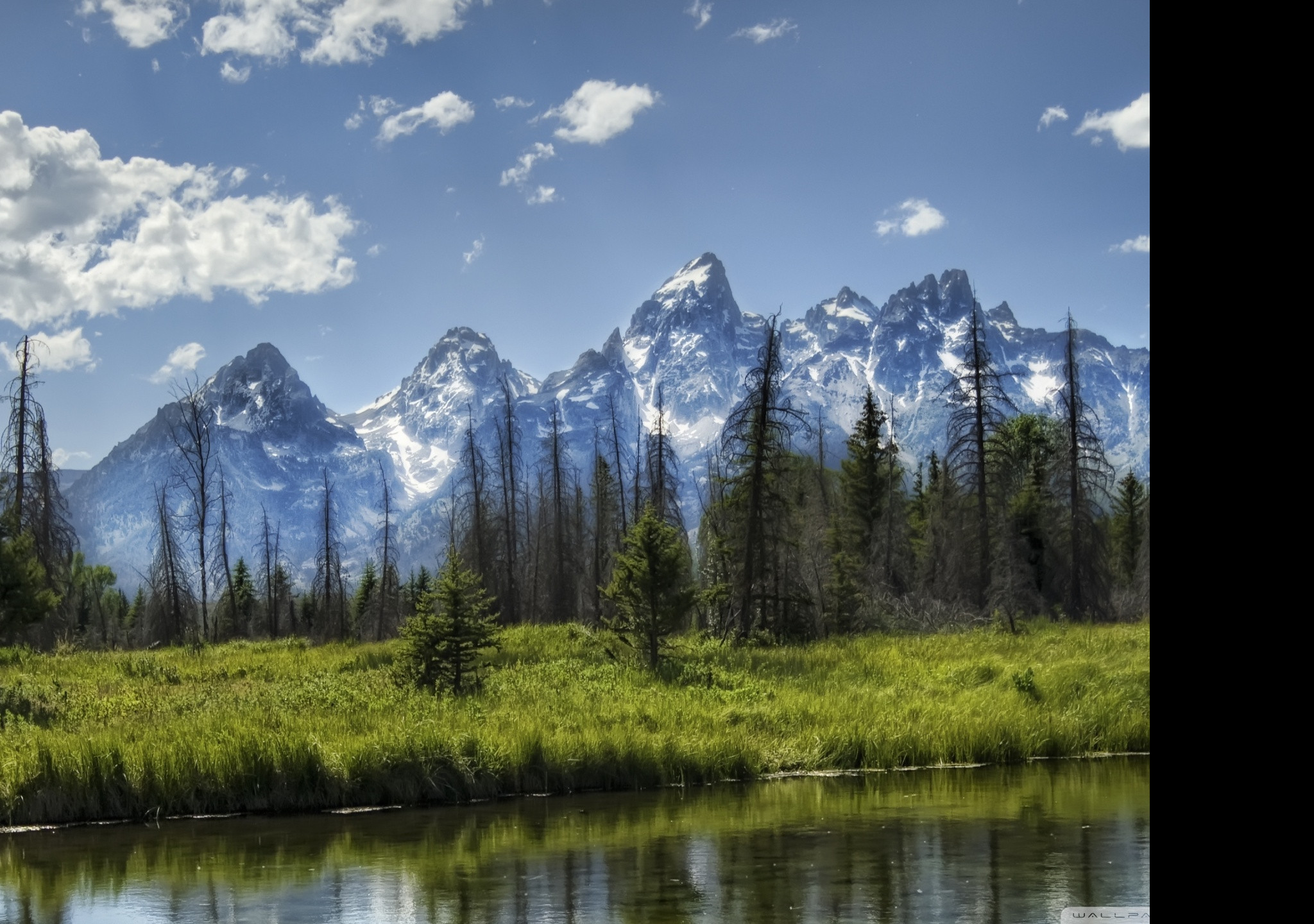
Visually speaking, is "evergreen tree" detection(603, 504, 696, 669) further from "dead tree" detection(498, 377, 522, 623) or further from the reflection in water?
"dead tree" detection(498, 377, 522, 623)

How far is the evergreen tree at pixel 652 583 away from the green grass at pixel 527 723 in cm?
99

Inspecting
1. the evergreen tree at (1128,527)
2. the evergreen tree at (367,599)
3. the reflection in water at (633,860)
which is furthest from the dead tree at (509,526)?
the reflection in water at (633,860)

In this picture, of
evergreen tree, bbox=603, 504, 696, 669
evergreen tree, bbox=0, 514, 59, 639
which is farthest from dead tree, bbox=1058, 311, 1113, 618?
evergreen tree, bbox=0, 514, 59, 639

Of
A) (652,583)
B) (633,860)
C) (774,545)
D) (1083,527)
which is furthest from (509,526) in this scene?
(633,860)

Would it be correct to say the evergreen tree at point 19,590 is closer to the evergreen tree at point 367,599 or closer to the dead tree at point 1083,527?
the dead tree at point 1083,527

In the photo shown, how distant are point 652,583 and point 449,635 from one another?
5128 mm

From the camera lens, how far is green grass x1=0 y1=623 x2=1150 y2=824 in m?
14.4

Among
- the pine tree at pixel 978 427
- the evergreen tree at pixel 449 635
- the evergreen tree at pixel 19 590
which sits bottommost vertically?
the evergreen tree at pixel 449 635

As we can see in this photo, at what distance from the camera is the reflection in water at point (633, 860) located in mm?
9039

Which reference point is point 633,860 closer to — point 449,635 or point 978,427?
point 449,635

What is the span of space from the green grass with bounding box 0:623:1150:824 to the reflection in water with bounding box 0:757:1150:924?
68 cm

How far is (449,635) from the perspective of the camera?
21.2 m
